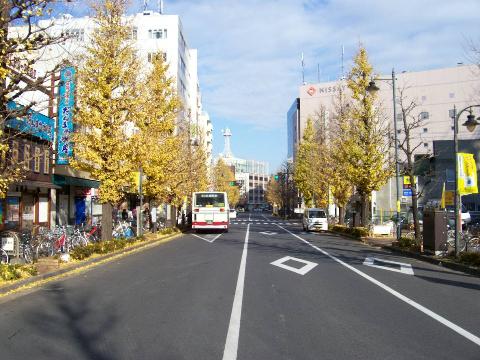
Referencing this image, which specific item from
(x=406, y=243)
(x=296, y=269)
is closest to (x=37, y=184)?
(x=296, y=269)

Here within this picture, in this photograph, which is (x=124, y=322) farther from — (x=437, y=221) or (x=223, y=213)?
(x=223, y=213)

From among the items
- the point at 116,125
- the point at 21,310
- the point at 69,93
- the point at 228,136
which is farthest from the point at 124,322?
the point at 228,136

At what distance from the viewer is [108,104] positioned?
19.3m

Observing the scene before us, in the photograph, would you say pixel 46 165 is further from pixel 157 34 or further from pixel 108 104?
pixel 157 34

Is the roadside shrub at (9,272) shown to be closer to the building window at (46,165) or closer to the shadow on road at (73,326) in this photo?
the shadow on road at (73,326)

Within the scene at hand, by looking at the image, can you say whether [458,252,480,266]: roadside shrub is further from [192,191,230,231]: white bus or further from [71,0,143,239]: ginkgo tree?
[192,191,230,231]: white bus

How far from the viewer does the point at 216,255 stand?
18469 millimetres

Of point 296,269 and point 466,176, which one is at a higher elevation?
A: point 466,176

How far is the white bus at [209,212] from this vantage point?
112 ft

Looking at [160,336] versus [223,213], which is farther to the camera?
[223,213]

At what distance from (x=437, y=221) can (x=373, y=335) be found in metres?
12.2

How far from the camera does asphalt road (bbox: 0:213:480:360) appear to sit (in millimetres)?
6195

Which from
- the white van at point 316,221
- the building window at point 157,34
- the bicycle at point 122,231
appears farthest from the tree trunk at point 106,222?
the building window at point 157,34

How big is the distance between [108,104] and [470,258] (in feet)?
44.9
